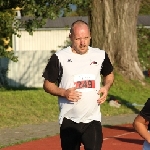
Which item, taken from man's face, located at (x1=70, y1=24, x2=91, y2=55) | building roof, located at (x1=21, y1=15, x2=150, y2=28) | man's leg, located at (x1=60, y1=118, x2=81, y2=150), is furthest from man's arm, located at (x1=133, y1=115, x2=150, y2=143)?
building roof, located at (x1=21, y1=15, x2=150, y2=28)

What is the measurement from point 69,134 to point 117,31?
19261 mm

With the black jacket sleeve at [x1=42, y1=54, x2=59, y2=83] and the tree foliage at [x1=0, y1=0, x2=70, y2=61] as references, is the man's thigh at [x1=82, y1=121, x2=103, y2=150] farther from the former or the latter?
the tree foliage at [x1=0, y1=0, x2=70, y2=61]

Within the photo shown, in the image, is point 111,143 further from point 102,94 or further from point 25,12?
point 25,12

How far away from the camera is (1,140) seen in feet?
47.5

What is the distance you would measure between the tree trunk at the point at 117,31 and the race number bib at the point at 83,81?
18.9 meters

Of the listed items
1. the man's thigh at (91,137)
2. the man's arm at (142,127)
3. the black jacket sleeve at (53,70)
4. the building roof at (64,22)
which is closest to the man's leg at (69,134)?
the man's thigh at (91,137)

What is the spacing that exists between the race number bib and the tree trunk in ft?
62.2

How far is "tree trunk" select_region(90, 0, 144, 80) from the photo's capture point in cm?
2616

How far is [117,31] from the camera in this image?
86.7 ft

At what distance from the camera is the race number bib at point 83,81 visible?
7199 mm

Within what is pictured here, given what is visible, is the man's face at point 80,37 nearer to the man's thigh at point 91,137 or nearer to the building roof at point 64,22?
the man's thigh at point 91,137

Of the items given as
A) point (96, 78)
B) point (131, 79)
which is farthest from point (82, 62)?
point (131, 79)

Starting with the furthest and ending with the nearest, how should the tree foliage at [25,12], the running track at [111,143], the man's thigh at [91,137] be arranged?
the tree foliage at [25,12] → the running track at [111,143] → the man's thigh at [91,137]

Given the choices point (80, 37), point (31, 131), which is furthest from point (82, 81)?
point (31, 131)
